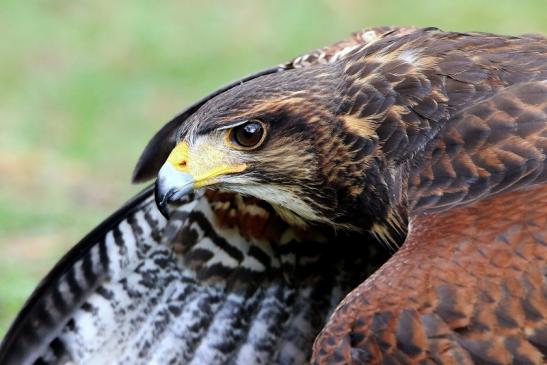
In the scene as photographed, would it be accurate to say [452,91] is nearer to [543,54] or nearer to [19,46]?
[543,54]

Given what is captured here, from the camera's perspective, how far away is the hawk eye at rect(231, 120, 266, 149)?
17.6 ft

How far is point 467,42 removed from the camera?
5512 mm

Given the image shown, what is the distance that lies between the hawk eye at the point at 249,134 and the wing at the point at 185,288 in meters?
0.84

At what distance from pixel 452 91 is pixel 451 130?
196mm

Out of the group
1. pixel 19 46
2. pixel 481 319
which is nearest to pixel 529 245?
pixel 481 319

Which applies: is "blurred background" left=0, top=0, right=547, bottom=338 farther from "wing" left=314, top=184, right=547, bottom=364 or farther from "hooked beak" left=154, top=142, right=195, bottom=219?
"wing" left=314, top=184, right=547, bottom=364

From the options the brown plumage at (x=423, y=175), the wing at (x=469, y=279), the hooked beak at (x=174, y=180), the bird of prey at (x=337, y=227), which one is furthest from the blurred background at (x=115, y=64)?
the wing at (x=469, y=279)

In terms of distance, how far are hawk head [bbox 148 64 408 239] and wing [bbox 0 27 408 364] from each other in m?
0.74

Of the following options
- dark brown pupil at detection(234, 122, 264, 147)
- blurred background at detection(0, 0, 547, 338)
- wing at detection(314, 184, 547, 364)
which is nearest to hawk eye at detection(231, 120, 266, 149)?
dark brown pupil at detection(234, 122, 264, 147)

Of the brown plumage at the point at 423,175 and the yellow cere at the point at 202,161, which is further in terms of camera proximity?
the yellow cere at the point at 202,161

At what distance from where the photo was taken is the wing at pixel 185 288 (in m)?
6.29

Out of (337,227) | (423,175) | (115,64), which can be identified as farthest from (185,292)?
(115,64)

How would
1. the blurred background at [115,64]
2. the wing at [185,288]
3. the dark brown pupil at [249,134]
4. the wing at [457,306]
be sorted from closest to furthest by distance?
the wing at [457,306], the dark brown pupil at [249,134], the wing at [185,288], the blurred background at [115,64]

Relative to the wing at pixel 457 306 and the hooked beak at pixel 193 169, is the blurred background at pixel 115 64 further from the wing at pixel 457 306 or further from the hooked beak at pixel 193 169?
the wing at pixel 457 306
